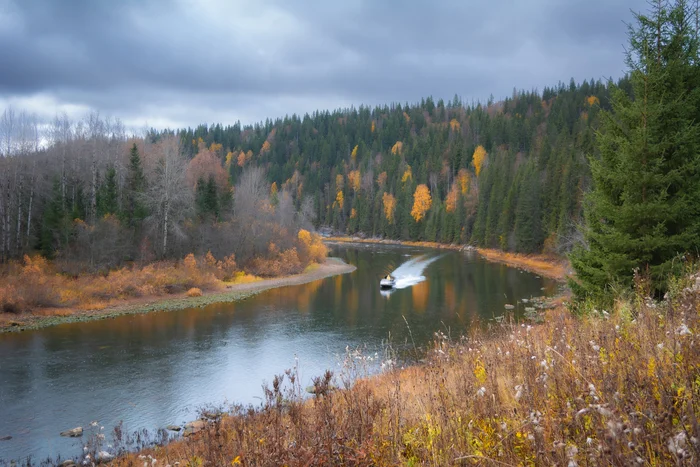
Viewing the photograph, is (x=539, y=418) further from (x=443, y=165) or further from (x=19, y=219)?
(x=443, y=165)

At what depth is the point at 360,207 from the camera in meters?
117

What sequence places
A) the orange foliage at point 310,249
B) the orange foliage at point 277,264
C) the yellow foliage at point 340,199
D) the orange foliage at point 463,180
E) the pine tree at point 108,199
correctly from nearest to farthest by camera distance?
the pine tree at point 108,199 < the orange foliage at point 277,264 < the orange foliage at point 310,249 < the orange foliage at point 463,180 < the yellow foliage at point 340,199

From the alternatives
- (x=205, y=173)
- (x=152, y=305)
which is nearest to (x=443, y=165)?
(x=205, y=173)

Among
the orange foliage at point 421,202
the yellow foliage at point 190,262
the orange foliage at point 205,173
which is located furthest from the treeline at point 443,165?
the yellow foliage at point 190,262

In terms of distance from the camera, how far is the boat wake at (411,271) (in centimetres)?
4474

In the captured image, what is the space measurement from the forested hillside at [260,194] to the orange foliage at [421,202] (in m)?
0.32

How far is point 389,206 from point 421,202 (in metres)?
8.98

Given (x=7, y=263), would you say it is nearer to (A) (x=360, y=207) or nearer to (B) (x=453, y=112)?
(A) (x=360, y=207)

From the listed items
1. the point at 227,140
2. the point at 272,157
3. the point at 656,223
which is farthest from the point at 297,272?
the point at 227,140

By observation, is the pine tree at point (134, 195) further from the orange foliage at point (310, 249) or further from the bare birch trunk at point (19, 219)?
the orange foliage at point (310, 249)

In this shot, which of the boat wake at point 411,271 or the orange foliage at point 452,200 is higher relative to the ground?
the orange foliage at point 452,200

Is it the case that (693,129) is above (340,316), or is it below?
above

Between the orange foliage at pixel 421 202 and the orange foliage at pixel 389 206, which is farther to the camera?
the orange foliage at pixel 389 206

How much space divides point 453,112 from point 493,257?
4999 inches
